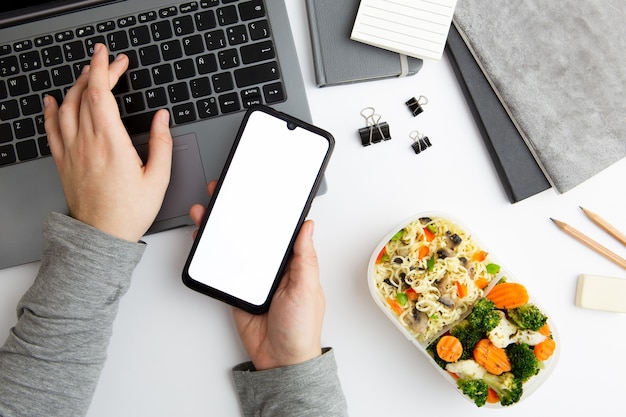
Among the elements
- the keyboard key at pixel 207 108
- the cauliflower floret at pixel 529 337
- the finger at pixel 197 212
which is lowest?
the cauliflower floret at pixel 529 337

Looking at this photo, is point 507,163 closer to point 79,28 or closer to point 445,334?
point 445,334

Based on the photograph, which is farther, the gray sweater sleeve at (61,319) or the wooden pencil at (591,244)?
the wooden pencil at (591,244)

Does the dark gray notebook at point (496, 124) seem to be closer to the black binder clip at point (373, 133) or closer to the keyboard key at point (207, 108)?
the black binder clip at point (373, 133)

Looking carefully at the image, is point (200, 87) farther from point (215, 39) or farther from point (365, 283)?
point (365, 283)

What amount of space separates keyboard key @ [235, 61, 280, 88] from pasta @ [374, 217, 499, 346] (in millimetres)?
259

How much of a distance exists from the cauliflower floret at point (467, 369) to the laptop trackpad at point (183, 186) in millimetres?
368

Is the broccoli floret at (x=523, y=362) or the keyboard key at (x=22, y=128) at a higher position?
the keyboard key at (x=22, y=128)

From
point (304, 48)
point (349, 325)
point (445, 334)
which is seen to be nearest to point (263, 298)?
point (349, 325)

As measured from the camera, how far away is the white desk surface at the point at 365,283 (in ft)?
2.32

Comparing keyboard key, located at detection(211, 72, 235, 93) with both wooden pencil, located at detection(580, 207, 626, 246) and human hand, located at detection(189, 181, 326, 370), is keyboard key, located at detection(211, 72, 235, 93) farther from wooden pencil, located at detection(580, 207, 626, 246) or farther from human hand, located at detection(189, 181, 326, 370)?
wooden pencil, located at detection(580, 207, 626, 246)

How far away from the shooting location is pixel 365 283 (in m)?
0.72

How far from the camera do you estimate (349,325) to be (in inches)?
28.3

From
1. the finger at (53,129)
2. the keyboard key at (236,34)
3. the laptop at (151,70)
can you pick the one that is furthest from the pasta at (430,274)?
the finger at (53,129)

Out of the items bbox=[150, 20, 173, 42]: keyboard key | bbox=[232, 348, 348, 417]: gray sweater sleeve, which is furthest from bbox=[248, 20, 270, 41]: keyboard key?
bbox=[232, 348, 348, 417]: gray sweater sleeve
